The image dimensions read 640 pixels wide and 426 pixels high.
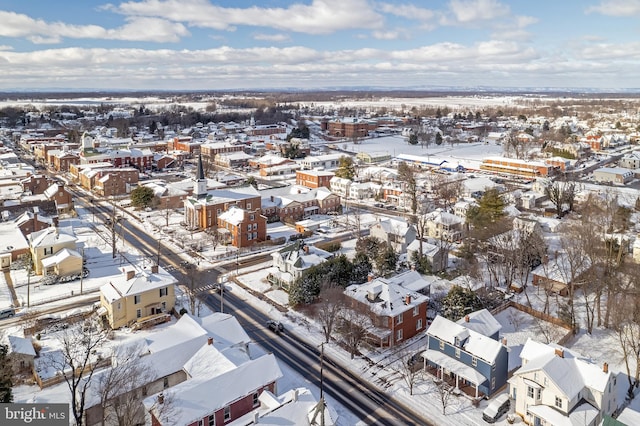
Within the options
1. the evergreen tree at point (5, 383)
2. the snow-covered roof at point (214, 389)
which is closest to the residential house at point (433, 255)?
the snow-covered roof at point (214, 389)

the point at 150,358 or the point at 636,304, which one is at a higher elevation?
the point at 636,304

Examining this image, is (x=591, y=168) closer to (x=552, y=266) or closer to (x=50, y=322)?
(x=552, y=266)

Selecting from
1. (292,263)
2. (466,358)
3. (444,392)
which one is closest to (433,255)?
(292,263)

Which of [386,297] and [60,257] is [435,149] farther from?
[60,257]

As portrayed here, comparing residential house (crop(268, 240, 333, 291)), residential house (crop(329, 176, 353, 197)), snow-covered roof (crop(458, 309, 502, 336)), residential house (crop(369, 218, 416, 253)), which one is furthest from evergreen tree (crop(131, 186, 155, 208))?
snow-covered roof (crop(458, 309, 502, 336))

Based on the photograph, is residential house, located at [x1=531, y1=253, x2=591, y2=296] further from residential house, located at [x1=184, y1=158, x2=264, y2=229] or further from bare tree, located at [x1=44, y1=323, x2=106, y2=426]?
residential house, located at [x1=184, y1=158, x2=264, y2=229]

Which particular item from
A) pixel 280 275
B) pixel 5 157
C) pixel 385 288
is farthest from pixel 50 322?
pixel 5 157

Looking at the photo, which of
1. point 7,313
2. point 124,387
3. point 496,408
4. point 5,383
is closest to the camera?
point 5,383
